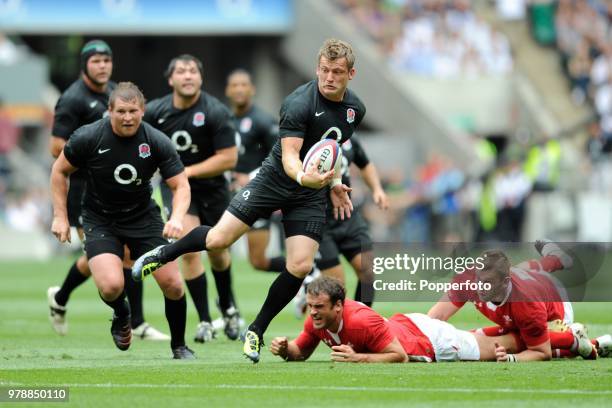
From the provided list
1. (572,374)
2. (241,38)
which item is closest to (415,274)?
(572,374)

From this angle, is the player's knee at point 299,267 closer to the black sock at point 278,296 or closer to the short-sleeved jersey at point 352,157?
the black sock at point 278,296

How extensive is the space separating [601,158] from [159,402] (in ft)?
67.2

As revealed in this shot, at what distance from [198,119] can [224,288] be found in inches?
60.8

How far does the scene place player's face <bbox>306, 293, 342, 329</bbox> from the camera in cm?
960

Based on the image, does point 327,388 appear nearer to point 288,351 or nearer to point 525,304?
point 288,351

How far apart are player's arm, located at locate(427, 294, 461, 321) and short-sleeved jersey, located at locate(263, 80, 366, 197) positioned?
1.19 metres

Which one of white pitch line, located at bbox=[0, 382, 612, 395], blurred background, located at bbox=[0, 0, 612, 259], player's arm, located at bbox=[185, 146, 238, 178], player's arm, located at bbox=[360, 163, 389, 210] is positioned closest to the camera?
white pitch line, located at bbox=[0, 382, 612, 395]

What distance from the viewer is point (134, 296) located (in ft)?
41.0

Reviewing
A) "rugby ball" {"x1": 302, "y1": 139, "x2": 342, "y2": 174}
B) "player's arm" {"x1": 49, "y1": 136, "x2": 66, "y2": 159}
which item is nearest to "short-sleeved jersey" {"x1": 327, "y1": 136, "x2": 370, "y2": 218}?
"player's arm" {"x1": 49, "y1": 136, "x2": 66, "y2": 159}

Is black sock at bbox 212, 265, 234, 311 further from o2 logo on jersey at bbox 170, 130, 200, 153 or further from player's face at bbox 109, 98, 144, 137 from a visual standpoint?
player's face at bbox 109, 98, 144, 137

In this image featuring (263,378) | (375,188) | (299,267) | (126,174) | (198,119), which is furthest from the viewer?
(375,188)

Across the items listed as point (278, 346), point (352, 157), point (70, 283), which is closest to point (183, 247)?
point (278, 346)

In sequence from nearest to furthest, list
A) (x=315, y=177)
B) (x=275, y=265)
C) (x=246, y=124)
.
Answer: (x=315, y=177) → (x=275, y=265) → (x=246, y=124)

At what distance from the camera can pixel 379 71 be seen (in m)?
32.2
